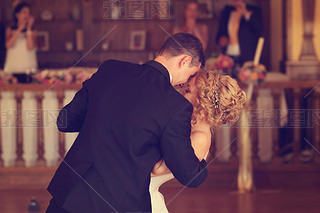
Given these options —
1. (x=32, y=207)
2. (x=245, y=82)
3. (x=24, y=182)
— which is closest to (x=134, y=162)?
(x=32, y=207)

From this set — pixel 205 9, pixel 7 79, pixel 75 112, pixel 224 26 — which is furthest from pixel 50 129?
pixel 75 112

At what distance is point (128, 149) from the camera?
2182mm

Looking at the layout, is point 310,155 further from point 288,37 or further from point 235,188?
point 288,37

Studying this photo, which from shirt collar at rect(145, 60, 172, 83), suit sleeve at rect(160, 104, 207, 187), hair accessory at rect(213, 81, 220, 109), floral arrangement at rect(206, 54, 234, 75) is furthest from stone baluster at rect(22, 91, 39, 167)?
suit sleeve at rect(160, 104, 207, 187)

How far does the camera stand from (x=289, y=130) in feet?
20.2

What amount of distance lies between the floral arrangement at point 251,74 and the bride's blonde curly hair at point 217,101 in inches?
114

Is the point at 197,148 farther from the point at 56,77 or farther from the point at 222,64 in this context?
the point at 56,77

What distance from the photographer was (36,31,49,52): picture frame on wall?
342 inches

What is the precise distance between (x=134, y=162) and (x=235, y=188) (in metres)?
3.64

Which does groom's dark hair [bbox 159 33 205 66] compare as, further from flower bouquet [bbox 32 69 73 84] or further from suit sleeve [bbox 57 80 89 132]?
flower bouquet [bbox 32 69 73 84]

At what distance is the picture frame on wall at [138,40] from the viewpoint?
28.7 feet

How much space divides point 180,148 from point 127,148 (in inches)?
6.9

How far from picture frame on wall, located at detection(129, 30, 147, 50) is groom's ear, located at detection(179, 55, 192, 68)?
641 cm

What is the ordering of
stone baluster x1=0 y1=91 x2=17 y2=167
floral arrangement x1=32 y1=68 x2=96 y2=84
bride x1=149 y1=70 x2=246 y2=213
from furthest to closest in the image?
floral arrangement x1=32 y1=68 x2=96 y2=84
stone baluster x1=0 y1=91 x2=17 y2=167
bride x1=149 y1=70 x2=246 y2=213
